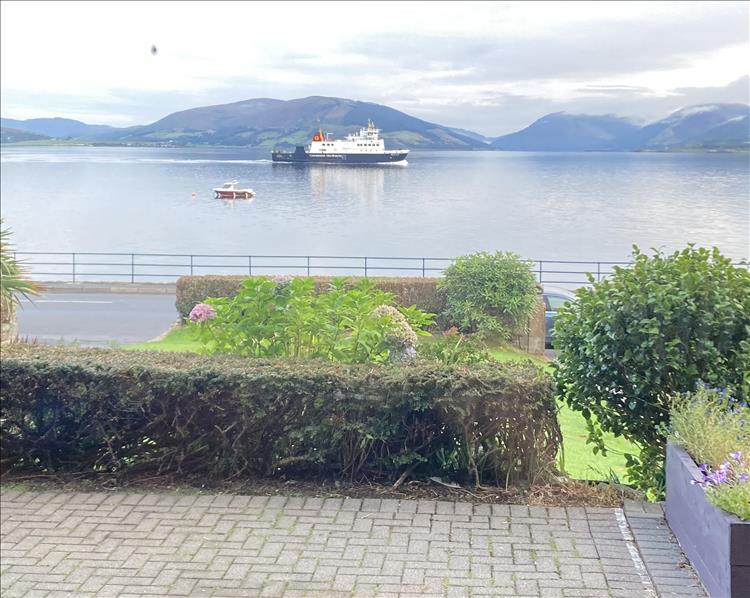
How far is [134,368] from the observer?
19.3 ft

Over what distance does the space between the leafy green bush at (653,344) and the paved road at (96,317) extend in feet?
38.8

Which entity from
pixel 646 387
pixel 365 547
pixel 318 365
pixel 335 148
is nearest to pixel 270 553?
pixel 365 547

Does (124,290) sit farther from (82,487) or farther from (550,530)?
(550,530)

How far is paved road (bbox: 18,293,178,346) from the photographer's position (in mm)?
17641

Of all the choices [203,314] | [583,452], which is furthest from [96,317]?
[583,452]

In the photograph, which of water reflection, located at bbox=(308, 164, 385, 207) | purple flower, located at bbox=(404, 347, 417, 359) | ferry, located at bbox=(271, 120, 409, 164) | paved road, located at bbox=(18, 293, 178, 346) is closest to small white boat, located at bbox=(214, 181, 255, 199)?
water reflection, located at bbox=(308, 164, 385, 207)

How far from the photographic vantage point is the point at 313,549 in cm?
498

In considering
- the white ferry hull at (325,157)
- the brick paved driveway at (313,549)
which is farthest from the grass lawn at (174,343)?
the white ferry hull at (325,157)

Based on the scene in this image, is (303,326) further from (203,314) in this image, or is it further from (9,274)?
(9,274)

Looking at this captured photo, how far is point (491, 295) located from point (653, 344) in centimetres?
1146

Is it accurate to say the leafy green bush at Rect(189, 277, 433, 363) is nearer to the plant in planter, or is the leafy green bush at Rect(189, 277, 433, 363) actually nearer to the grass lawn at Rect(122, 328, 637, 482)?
the grass lawn at Rect(122, 328, 637, 482)

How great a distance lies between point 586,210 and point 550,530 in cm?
7033

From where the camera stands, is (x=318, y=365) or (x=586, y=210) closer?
(x=318, y=365)

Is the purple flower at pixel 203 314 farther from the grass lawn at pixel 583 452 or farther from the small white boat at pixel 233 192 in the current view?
the small white boat at pixel 233 192
